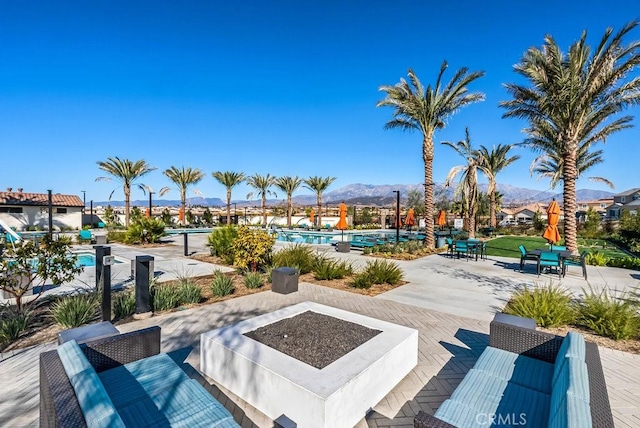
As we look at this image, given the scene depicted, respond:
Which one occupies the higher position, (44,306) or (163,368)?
(163,368)

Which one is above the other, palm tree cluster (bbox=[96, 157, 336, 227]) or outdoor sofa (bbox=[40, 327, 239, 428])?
palm tree cluster (bbox=[96, 157, 336, 227])

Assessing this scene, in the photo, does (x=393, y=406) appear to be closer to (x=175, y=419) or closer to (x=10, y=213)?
(x=175, y=419)

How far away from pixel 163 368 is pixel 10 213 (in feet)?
117

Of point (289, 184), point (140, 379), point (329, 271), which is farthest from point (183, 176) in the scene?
point (140, 379)

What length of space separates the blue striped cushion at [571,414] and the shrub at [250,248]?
7.75 m

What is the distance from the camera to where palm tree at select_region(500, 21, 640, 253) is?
1052 cm

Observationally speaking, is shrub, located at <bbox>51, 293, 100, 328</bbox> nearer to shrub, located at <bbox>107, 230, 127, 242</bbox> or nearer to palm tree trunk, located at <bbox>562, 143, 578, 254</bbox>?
shrub, located at <bbox>107, 230, 127, 242</bbox>

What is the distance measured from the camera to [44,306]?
5.93 metres

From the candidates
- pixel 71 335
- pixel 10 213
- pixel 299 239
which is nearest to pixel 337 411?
pixel 71 335

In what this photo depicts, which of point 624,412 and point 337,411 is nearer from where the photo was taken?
point 337,411

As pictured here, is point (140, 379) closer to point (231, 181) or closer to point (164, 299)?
point (164, 299)

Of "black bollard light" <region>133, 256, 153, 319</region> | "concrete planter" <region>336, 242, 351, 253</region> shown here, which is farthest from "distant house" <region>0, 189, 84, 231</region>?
"black bollard light" <region>133, 256, 153, 319</region>

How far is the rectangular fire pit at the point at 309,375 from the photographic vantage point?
249 centimetres

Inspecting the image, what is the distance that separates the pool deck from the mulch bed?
0.62m
